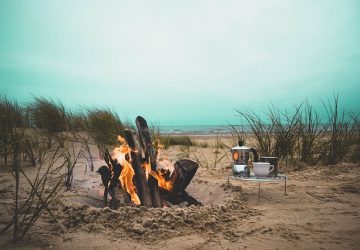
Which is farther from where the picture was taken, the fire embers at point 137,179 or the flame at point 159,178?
the flame at point 159,178

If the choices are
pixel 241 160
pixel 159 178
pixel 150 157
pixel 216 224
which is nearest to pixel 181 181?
pixel 159 178

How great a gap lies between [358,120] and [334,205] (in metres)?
3.50

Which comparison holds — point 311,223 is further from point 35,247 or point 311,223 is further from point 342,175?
point 342,175

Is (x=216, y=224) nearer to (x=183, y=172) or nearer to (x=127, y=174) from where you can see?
(x=183, y=172)

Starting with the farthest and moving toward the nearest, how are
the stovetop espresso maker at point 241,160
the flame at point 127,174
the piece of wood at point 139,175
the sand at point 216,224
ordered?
1. the stovetop espresso maker at point 241,160
2. the flame at point 127,174
3. the piece of wood at point 139,175
4. the sand at point 216,224

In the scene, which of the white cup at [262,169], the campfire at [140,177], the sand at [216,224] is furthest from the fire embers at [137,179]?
the white cup at [262,169]

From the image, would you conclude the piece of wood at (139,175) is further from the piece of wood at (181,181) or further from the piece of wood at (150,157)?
the piece of wood at (181,181)

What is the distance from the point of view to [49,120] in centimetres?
736

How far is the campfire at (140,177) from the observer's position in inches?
124

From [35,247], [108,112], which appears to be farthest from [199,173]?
[108,112]

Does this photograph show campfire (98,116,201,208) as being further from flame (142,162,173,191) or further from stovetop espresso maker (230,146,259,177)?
stovetop espresso maker (230,146,259,177)

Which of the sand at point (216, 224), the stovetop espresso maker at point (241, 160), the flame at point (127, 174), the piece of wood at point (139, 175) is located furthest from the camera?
the stovetop espresso maker at point (241, 160)

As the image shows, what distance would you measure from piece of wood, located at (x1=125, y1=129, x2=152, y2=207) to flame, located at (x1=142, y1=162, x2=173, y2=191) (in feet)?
0.28

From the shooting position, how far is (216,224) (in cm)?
247
